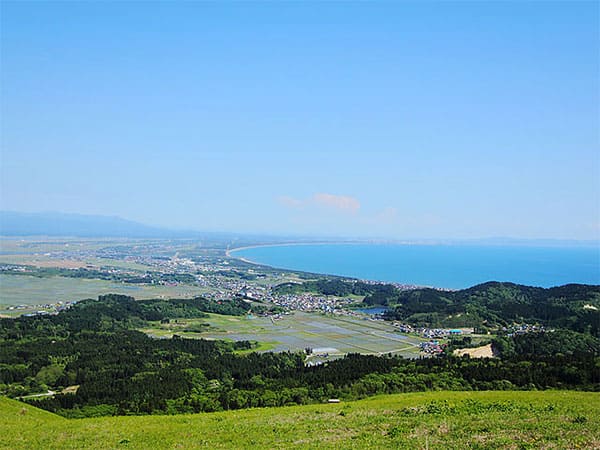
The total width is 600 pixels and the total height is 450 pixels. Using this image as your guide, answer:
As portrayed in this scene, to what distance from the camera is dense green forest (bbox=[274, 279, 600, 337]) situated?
57147 millimetres

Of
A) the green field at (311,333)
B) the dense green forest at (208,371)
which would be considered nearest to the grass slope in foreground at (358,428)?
the dense green forest at (208,371)

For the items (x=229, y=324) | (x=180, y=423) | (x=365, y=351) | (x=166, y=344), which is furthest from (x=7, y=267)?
(x=180, y=423)

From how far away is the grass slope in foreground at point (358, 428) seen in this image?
1091cm

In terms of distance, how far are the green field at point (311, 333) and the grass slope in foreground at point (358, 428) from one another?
3026 centimetres

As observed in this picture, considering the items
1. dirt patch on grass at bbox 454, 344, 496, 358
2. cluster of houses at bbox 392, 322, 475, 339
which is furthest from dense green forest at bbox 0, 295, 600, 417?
cluster of houses at bbox 392, 322, 475, 339

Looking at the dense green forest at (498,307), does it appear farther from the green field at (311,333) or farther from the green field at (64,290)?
the green field at (64,290)

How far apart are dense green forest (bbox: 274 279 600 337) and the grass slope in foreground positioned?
42078 mm

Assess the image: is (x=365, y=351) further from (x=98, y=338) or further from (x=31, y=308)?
(x=31, y=308)

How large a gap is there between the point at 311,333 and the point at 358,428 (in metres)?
44.1

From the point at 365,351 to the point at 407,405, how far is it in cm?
3077

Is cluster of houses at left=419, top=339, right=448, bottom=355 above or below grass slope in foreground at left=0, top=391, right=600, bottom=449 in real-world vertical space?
below

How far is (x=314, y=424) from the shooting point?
1352 centimetres

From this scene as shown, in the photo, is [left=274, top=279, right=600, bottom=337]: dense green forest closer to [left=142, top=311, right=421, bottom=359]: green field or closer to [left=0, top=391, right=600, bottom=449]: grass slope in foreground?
[left=142, top=311, right=421, bottom=359]: green field

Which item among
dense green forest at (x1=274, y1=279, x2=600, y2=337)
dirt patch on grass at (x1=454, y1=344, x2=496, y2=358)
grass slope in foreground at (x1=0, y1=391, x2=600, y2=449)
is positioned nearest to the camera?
grass slope in foreground at (x1=0, y1=391, x2=600, y2=449)
